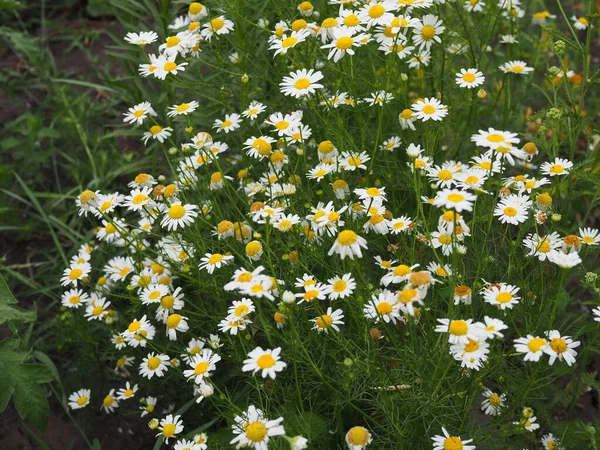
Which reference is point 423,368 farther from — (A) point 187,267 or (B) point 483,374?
(A) point 187,267

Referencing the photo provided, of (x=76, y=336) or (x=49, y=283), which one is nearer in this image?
(x=76, y=336)

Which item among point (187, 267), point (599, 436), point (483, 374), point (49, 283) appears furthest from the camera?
point (49, 283)

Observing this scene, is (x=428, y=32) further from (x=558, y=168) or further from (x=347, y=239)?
(x=347, y=239)

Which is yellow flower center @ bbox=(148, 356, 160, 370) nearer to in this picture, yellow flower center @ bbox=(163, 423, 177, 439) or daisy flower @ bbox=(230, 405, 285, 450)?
yellow flower center @ bbox=(163, 423, 177, 439)

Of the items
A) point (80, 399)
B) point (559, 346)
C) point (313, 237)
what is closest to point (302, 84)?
point (313, 237)

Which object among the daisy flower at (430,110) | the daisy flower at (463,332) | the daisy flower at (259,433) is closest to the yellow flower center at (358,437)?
the daisy flower at (259,433)

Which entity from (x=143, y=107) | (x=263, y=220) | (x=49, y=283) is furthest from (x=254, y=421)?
(x=49, y=283)

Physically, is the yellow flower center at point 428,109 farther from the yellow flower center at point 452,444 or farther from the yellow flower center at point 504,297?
the yellow flower center at point 452,444
